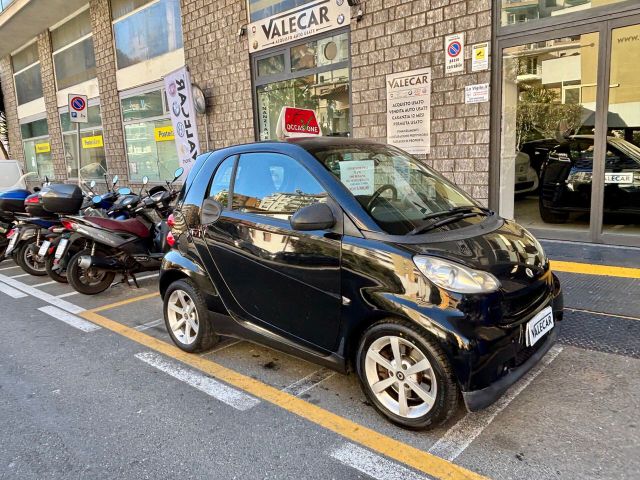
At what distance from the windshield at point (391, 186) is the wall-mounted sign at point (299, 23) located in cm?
516

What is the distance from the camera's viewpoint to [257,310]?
3.42 metres

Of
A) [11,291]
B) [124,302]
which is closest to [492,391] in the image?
[124,302]

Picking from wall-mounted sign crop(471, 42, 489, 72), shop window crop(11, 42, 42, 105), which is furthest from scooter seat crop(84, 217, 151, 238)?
shop window crop(11, 42, 42, 105)

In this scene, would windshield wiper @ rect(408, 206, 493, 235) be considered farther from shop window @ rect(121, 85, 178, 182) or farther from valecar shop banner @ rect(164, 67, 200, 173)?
shop window @ rect(121, 85, 178, 182)

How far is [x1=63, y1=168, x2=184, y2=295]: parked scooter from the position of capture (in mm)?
5648

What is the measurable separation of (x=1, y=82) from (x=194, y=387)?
23.4 meters

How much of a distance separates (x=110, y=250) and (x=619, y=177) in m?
6.23

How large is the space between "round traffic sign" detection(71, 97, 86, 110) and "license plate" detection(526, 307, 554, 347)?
422 inches

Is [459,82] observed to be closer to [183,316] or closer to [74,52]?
[183,316]

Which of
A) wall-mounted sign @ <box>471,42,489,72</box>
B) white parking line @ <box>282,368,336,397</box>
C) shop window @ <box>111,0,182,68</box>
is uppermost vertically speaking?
shop window @ <box>111,0,182,68</box>

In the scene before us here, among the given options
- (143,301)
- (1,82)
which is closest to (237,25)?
(143,301)

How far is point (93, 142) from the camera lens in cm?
1550

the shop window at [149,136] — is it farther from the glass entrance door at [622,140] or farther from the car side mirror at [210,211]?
the glass entrance door at [622,140]

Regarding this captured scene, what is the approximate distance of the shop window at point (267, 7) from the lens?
888cm
